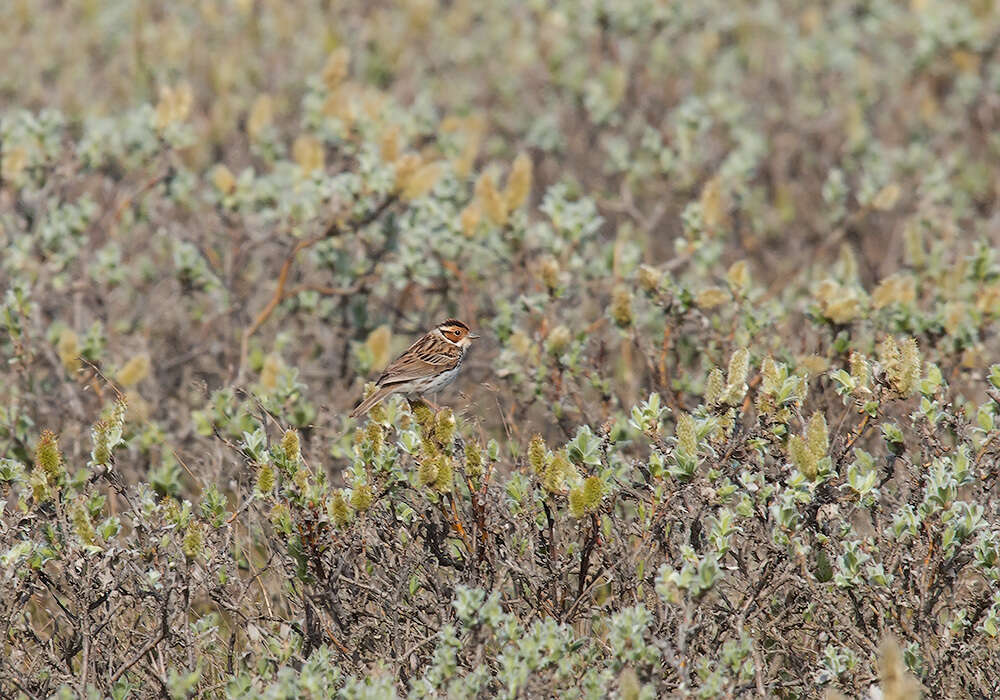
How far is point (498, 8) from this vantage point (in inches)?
Answer: 489

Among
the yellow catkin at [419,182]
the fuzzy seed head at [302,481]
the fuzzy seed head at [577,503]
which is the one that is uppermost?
the fuzzy seed head at [302,481]

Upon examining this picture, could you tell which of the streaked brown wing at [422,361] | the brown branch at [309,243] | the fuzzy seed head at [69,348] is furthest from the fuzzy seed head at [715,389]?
the fuzzy seed head at [69,348]

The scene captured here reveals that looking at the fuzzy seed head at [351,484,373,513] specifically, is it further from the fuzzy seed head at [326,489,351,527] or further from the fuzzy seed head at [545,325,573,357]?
the fuzzy seed head at [545,325,573,357]

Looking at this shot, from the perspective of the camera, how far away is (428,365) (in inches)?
233

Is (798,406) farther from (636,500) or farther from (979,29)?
(979,29)

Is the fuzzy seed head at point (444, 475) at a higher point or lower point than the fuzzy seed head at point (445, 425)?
lower

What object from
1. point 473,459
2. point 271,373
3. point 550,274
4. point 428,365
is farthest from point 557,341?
point 473,459

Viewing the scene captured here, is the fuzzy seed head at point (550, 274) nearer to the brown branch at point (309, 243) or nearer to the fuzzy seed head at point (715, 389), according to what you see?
the brown branch at point (309, 243)

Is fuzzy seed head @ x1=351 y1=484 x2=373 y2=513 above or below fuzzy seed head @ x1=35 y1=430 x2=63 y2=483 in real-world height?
below

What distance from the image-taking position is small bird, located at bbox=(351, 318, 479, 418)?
5.79 meters

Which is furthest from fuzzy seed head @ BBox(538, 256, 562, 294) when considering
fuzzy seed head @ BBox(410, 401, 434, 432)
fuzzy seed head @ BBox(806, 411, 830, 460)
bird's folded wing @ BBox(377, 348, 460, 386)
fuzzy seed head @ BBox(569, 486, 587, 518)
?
fuzzy seed head @ BBox(806, 411, 830, 460)

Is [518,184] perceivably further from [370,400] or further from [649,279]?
[370,400]

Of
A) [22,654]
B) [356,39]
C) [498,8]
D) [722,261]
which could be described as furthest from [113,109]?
[22,654]

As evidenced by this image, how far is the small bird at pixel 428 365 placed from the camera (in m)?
5.79
